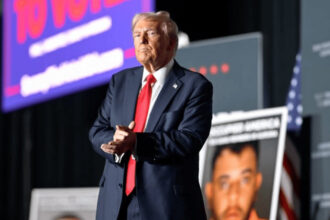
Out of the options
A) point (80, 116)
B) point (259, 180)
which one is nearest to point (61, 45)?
point (80, 116)

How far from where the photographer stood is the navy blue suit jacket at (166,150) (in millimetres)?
2072

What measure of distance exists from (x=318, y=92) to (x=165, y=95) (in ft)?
6.08

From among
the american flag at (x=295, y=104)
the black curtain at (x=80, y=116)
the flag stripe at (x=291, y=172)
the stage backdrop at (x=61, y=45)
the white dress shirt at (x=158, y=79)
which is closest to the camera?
the white dress shirt at (x=158, y=79)

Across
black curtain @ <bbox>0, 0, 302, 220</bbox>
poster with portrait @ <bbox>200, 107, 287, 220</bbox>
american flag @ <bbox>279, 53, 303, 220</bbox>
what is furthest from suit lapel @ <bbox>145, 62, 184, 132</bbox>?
black curtain @ <bbox>0, 0, 302, 220</bbox>

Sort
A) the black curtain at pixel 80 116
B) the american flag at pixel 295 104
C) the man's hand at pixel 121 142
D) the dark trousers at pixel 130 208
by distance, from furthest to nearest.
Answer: the black curtain at pixel 80 116 → the american flag at pixel 295 104 → the dark trousers at pixel 130 208 → the man's hand at pixel 121 142

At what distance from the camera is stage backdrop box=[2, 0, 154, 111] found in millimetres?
→ 4977

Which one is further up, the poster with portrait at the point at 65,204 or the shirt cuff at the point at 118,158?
the shirt cuff at the point at 118,158

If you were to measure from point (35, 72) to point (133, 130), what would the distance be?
12.4ft

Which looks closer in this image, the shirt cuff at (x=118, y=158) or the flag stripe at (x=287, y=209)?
the shirt cuff at (x=118, y=158)

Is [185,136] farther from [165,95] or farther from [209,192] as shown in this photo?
[209,192]

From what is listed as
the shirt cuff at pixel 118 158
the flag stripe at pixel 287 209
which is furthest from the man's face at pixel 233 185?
the shirt cuff at pixel 118 158

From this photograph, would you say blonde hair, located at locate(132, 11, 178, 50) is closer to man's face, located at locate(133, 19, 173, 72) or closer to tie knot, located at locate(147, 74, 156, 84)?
man's face, located at locate(133, 19, 173, 72)

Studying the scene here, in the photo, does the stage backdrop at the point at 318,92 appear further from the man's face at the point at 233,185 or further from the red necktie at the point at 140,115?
the red necktie at the point at 140,115

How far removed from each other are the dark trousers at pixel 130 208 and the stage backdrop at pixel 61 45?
104 inches
